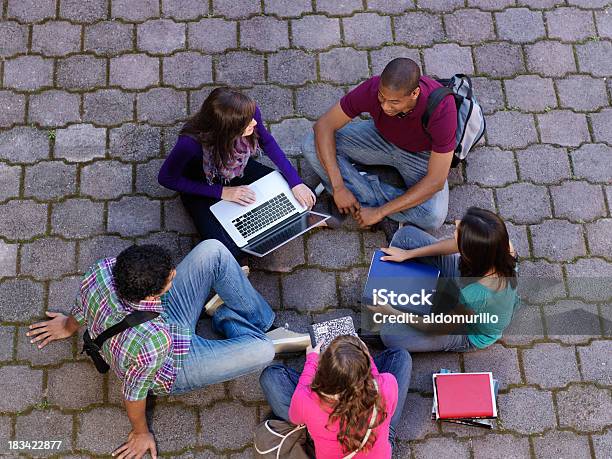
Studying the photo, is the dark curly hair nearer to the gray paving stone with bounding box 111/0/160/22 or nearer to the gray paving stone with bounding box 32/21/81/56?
the gray paving stone with bounding box 32/21/81/56

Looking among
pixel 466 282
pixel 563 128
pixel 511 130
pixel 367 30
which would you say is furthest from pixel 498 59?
pixel 466 282

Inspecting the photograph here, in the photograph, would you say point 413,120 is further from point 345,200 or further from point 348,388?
point 348,388

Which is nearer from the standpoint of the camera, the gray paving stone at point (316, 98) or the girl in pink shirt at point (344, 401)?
the girl in pink shirt at point (344, 401)

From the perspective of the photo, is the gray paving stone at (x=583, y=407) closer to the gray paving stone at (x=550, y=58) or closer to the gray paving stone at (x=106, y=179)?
the gray paving stone at (x=550, y=58)

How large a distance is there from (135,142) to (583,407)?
326cm

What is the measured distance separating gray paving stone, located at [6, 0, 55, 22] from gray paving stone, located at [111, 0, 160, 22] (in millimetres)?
441

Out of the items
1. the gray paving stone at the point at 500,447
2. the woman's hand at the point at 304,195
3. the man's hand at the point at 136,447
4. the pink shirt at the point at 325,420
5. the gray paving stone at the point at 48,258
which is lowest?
the gray paving stone at the point at 500,447

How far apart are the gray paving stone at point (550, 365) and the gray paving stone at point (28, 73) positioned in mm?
3620

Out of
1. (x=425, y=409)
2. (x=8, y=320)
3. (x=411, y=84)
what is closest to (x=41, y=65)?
(x=8, y=320)

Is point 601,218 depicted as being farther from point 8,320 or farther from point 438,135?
point 8,320

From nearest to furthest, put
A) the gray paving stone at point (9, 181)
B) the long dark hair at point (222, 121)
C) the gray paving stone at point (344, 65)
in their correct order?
1. the long dark hair at point (222, 121)
2. the gray paving stone at point (9, 181)
3. the gray paving stone at point (344, 65)

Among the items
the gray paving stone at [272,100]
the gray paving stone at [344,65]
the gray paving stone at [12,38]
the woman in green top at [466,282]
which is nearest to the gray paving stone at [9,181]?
the gray paving stone at [12,38]

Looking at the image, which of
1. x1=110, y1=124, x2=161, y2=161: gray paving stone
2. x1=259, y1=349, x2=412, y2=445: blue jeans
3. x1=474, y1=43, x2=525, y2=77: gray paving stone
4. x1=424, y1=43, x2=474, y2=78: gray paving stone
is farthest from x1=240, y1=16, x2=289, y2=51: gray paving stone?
x1=259, y1=349, x2=412, y2=445: blue jeans

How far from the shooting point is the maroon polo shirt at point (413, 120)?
4328 mm
